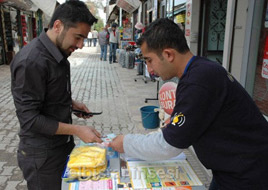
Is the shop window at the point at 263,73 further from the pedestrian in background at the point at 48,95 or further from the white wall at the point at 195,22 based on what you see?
the pedestrian in background at the point at 48,95

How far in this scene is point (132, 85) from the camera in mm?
8820

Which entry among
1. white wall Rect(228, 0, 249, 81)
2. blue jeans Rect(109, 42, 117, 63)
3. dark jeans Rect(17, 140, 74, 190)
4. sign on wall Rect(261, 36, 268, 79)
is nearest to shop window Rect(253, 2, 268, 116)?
sign on wall Rect(261, 36, 268, 79)

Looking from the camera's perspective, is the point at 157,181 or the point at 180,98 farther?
the point at 157,181

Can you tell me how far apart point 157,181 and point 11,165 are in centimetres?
296

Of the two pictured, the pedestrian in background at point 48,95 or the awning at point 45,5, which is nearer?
the pedestrian in background at point 48,95

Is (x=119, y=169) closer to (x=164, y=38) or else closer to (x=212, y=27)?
(x=164, y=38)

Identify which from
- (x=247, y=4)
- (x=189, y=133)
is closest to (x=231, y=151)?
(x=189, y=133)

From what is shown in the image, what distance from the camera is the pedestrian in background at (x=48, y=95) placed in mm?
1558

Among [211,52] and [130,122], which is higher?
[211,52]

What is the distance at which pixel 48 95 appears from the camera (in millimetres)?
1673

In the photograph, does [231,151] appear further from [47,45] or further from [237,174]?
[47,45]

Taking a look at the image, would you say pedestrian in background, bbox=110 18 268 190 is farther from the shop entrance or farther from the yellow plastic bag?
the shop entrance

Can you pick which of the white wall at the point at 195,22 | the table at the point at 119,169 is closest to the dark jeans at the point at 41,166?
the table at the point at 119,169

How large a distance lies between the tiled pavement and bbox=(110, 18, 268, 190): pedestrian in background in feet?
6.44
